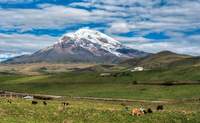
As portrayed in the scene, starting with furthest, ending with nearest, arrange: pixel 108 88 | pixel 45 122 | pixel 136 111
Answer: pixel 108 88, pixel 136 111, pixel 45 122

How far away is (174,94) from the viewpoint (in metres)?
158

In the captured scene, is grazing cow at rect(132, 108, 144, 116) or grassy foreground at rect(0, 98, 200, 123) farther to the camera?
grazing cow at rect(132, 108, 144, 116)

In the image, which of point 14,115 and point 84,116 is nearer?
point 14,115

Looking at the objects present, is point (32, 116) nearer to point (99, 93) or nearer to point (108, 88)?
point (99, 93)

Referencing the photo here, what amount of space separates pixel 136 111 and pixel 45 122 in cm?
1219

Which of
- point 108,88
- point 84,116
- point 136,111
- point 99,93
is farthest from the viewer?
point 108,88

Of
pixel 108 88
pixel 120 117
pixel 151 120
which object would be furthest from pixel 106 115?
pixel 108 88

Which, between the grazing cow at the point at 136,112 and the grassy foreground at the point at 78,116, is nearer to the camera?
the grassy foreground at the point at 78,116

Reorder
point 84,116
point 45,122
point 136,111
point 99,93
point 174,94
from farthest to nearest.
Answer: point 99,93 → point 174,94 → point 136,111 → point 84,116 → point 45,122

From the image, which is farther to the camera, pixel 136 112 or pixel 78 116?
pixel 136 112

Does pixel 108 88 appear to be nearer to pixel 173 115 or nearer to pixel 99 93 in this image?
pixel 99 93

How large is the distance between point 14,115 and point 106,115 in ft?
34.1

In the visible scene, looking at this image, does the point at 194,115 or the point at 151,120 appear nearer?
the point at 151,120

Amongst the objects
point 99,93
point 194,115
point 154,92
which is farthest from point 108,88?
point 194,115
